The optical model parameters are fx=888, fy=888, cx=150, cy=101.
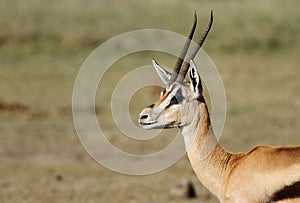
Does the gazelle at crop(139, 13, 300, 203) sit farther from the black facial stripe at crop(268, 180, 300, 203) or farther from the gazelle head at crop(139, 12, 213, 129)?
the black facial stripe at crop(268, 180, 300, 203)

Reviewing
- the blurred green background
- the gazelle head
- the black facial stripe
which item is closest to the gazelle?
the gazelle head

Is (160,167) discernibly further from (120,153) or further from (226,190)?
(226,190)

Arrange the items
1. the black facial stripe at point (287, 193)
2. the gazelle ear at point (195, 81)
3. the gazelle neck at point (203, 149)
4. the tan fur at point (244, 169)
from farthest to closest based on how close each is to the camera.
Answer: the gazelle neck at point (203, 149) → the gazelle ear at point (195, 81) → the tan fur at point (244, 169) → the black facial stripe at point (287, 193)

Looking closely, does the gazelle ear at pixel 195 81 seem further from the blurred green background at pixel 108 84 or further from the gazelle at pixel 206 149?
the blurred green background at pixel 108 84

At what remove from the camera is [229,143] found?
16.8 meters

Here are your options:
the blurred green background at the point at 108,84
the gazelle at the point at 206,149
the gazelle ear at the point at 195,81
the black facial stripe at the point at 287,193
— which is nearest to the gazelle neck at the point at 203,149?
the gazelle at the point at 206,149

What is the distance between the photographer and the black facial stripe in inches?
295

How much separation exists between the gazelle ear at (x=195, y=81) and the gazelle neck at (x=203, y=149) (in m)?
0.13

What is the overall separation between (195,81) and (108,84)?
1498 cm

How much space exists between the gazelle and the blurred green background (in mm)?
3718

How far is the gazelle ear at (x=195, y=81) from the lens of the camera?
8031mm

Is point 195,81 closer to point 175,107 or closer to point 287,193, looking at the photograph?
point 175,107

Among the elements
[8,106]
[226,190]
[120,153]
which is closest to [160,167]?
[120,153]

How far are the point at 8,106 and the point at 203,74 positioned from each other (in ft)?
18.8
